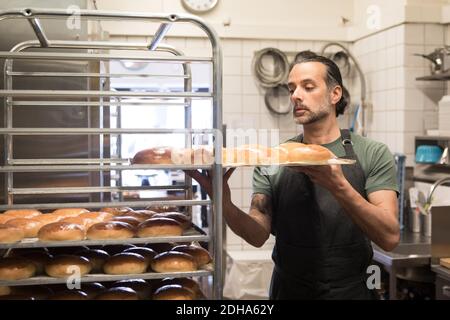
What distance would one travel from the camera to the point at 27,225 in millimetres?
1455

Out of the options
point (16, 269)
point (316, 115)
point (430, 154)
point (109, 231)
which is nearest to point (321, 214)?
point (316, 115)

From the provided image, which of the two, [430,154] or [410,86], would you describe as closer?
[430,154]

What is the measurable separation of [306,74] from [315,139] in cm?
25

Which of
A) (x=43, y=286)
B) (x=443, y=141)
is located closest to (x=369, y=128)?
(x=443, y=141)

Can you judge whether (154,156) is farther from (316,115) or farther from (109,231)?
(316,115)

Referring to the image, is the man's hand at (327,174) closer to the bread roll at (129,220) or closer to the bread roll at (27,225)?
the bread roll at (129,220)

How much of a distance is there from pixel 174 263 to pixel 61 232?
31cm

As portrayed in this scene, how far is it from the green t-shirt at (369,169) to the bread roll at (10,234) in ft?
2.92

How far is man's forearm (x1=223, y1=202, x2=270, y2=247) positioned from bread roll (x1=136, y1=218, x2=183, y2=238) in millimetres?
259

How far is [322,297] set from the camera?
6.00ft

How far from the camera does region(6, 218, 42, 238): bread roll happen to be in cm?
143

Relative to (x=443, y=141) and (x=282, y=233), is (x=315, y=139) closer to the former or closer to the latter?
(x=282, y=233)

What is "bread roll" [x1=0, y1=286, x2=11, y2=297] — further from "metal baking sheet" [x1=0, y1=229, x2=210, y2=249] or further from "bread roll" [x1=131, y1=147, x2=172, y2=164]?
"bread roll" [x1=131, y1=147, x2=172, y2=164]

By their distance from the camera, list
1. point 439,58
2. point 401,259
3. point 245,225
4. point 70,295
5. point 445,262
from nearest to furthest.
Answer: point 70,295 < point 245,225 < point 445,262 < point 401,259 < point 439,58
